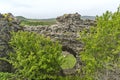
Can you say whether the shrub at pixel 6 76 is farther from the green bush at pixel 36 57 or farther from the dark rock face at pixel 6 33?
the dark rock face at pixel 6 33

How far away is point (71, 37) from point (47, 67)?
8.60 m

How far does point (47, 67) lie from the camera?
119 ft

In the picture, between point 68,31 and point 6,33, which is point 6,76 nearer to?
point 6,33

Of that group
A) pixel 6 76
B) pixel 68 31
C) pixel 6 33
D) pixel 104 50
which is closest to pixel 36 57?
pixel 6 76

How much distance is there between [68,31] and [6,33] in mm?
8304

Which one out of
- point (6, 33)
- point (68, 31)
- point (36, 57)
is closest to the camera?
point (36, 57)

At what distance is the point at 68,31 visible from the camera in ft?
145

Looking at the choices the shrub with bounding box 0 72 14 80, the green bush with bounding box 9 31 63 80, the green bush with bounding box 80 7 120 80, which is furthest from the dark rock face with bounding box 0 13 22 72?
the green bush with bounding box 80 7 120 80

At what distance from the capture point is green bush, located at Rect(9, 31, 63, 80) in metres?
36.0

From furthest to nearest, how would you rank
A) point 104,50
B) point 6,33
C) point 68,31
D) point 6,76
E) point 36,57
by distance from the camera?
1. point 68,31
2. point 6,33
3. point 6,76
4. point 36,57
5. point 104,50

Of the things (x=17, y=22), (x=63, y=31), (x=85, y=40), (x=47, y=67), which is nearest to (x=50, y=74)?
(x=47, y=67)

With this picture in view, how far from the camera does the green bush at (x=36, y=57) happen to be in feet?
118

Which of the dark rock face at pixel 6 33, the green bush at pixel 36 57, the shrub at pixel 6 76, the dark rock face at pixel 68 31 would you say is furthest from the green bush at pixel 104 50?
the dark rock face at pixel 6 33

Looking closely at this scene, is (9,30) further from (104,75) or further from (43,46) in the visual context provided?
(104,75)
